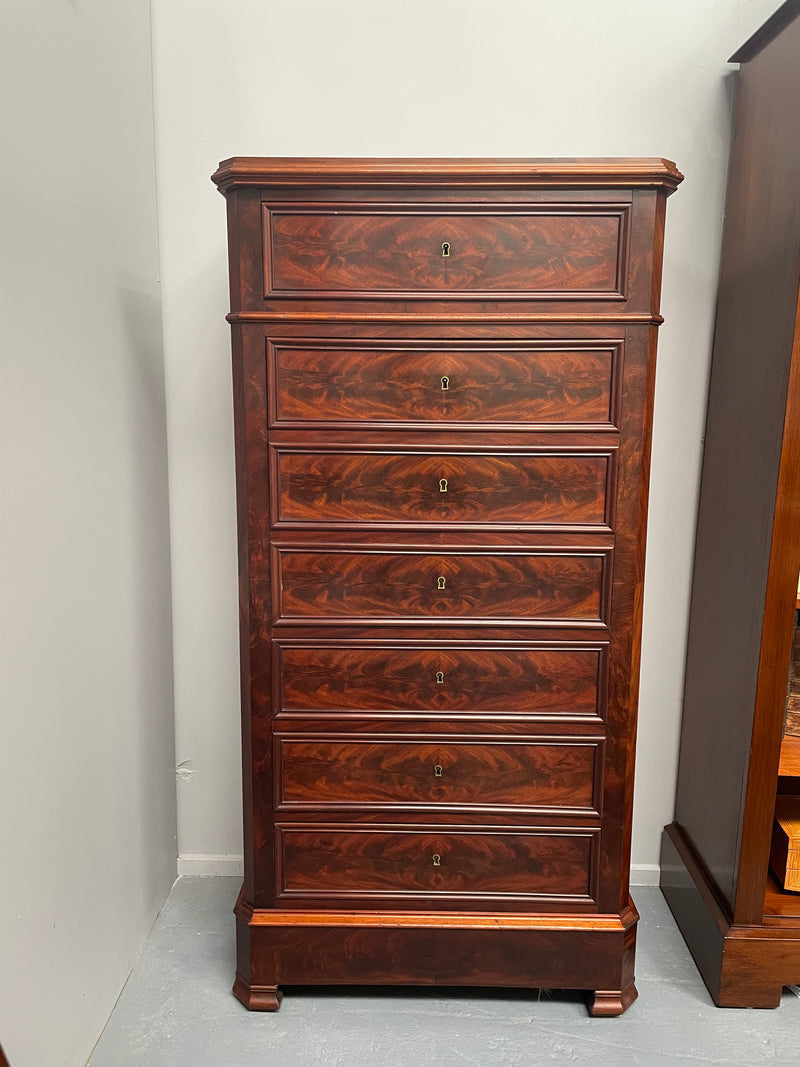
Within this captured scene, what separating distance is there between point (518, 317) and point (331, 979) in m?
1.53

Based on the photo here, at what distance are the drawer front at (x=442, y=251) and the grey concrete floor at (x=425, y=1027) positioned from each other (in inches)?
63.0

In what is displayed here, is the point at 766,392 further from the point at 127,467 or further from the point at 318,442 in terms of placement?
the point at 127,467

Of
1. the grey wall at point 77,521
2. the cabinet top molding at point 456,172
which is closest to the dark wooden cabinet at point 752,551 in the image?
the cabinet top molding at point 456,172

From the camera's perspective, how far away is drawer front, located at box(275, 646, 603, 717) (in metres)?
1.80

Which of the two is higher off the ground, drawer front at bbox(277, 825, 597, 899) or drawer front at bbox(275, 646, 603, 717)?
drawer front at bbox(275, 646, 603, 717)

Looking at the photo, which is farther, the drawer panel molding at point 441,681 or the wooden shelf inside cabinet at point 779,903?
the wooden shelf inside cabinet at point 779,903

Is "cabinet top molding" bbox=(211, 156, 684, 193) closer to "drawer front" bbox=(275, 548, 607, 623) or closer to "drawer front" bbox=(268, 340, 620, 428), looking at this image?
"drawer front" bbox=(268, 340, 620, 428)

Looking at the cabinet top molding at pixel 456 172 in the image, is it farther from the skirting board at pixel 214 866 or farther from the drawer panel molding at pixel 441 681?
the skirting board at pixel 214 866

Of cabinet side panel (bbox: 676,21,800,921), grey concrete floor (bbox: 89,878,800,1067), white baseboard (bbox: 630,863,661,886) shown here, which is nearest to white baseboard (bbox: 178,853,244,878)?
grey concrete floor (bbox: 89,878,800,1067)

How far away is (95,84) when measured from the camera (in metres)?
1.76

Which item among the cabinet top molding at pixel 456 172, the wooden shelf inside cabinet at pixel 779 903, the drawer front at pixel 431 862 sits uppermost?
the cabinet top molding at pixel 456 172

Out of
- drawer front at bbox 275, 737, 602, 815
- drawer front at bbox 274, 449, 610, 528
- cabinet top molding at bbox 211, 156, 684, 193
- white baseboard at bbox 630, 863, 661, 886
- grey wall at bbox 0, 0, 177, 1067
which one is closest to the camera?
grey wall at bbox 0, 0, 177, 1067

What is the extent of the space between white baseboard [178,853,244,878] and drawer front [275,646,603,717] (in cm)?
87

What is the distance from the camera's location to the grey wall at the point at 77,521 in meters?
1.46
